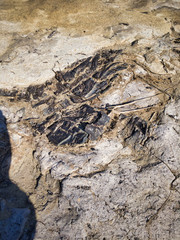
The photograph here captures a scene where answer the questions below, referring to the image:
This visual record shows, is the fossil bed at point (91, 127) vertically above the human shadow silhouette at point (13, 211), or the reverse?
the fossil bed at point (91, 127)

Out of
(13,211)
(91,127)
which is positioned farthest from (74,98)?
(13,211)

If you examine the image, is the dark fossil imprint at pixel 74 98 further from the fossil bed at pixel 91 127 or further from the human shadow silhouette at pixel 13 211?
the human shadow silhouette at pixel 13 211

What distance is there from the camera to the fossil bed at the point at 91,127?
1.73 m

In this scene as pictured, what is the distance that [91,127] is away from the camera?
7.29 ft

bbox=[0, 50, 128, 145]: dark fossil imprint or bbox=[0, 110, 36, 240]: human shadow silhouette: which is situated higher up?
bbox=[0, 50, 128, 145]: dark fossil imprint

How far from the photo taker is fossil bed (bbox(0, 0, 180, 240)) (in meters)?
1.73

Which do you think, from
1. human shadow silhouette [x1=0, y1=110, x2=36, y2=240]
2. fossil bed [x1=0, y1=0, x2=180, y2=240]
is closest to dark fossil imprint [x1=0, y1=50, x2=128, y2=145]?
fossil bed [x1=0, y1=0, x2=180, y2=240]

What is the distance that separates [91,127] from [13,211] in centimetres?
114

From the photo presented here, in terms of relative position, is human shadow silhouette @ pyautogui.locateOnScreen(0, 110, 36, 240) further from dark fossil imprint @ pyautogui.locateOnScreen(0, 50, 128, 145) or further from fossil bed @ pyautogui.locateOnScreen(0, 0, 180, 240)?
dark fossil imprint @ pyautogui.locateOnScreen(0, 50, 128, 145)

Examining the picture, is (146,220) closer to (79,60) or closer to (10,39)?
(79,60)

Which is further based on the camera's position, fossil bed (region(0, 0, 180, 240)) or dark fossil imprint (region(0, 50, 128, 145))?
dark fossil imprint (region(0, 50, 128, 145))

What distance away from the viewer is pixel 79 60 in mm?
2793

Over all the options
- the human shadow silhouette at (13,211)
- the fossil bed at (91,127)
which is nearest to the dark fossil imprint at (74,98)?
the fossil bed at (91,127)

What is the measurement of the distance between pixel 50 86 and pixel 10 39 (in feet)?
4.38
